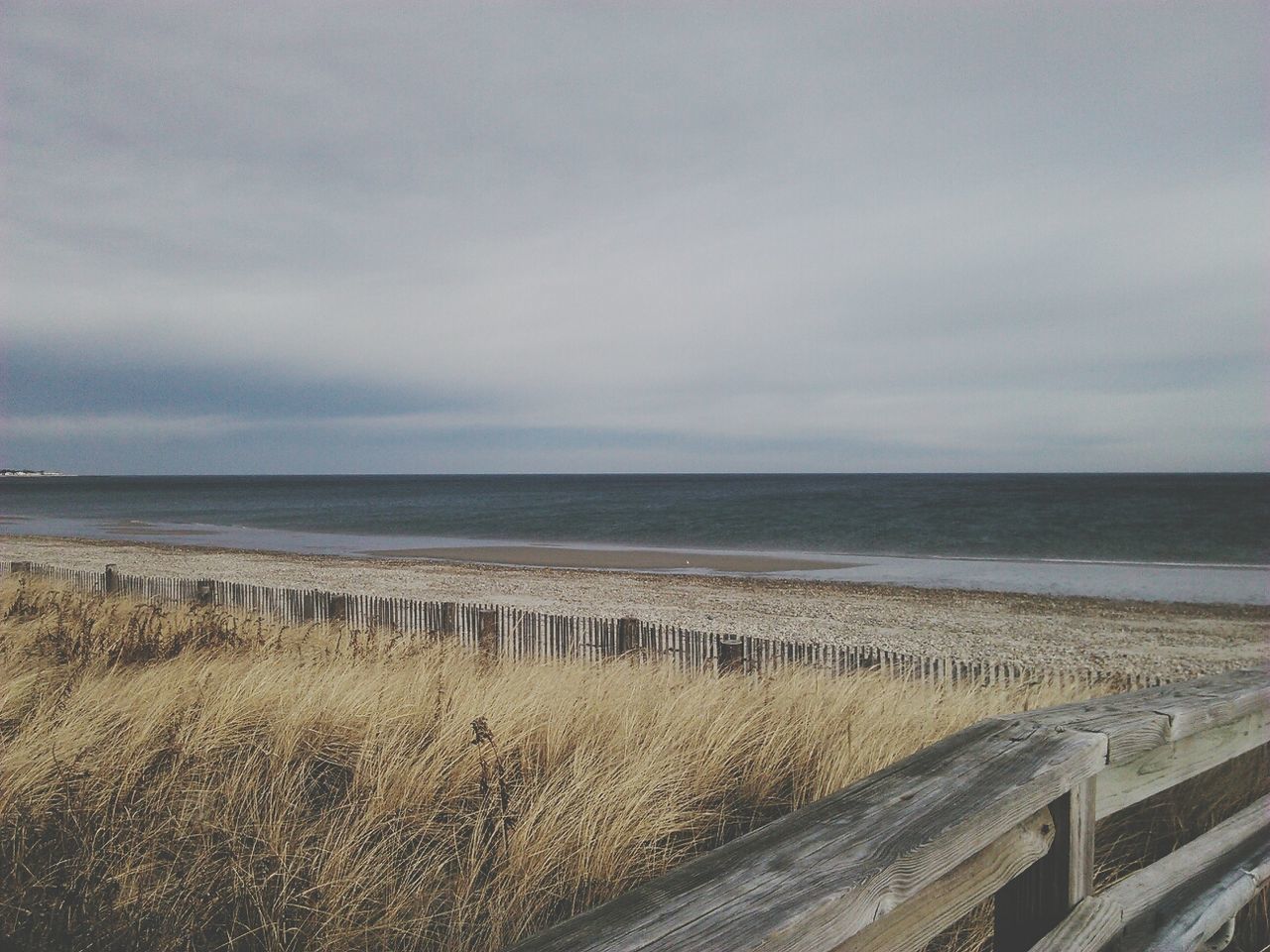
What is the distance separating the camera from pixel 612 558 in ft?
111

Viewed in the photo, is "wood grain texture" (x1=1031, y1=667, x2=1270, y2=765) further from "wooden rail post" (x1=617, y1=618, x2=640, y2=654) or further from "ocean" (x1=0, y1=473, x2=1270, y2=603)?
"ocean" (x1=0, y1=473, x2=1270, y2=603)

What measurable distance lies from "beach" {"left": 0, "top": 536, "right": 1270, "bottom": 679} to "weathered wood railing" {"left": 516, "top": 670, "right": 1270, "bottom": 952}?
1200 centimetres

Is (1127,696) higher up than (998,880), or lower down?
higher up

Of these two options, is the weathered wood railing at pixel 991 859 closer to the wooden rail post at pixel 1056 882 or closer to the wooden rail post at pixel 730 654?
the wooden rail post at pixel 1056 882

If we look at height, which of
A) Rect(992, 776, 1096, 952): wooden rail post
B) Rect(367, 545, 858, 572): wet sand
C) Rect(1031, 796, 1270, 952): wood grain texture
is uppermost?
Rect(992, 776, 1096, 952): wooden rail post

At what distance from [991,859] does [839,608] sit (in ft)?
62.7

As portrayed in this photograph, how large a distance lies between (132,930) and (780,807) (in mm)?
2588

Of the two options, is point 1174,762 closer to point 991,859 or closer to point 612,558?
point 991,859

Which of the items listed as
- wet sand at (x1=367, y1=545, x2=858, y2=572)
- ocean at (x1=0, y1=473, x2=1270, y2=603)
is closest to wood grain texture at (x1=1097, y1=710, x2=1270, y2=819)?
ocean at (x1=0, y1=473, x2=1270, y2=603)

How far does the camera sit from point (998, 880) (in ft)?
5.24

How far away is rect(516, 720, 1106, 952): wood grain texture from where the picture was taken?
1.04m

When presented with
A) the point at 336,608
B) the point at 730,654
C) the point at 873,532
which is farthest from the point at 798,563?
the point at 730,654

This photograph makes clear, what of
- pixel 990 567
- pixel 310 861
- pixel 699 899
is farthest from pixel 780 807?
pixel 990 567

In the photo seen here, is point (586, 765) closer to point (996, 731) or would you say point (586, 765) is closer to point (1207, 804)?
point (996, 731)
